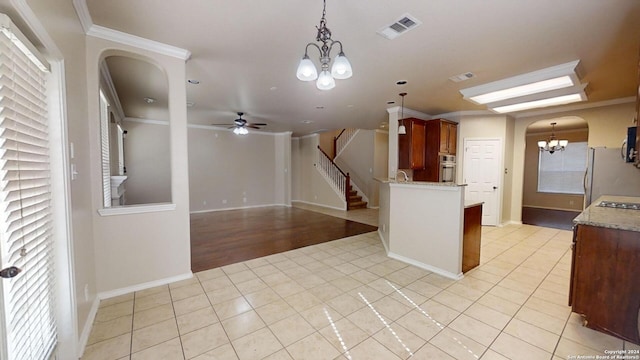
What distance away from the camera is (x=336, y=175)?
8.70 meters

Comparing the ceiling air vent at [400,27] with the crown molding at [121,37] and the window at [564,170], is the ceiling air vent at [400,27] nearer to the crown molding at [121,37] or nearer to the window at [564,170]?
the crown molding at [121,37]

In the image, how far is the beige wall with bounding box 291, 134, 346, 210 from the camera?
8.63 m

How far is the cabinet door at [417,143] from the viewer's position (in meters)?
5.39

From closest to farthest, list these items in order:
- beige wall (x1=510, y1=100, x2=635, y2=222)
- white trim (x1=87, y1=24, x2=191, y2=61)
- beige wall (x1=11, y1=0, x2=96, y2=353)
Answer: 1. beige wall (x1=11, y1=0, x2=96, y2=353)
2. white trim (x1=87, y1=24, x2=191, y2=61)
3. beige wall (x1=510, y1=100, x2=635, y2=222)

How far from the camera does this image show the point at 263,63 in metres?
3.27

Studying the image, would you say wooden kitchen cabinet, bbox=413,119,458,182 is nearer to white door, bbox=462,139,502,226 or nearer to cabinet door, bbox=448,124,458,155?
cabinet door, bbox=448,124,458,155

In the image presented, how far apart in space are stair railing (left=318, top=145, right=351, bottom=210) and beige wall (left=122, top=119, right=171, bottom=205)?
15.7 ft

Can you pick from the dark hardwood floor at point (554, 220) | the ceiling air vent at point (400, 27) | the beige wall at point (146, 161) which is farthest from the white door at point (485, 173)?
the beige wall at point (146, 161)

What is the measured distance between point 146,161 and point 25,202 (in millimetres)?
6392

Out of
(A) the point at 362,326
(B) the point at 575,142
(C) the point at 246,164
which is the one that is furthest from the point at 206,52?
(B) the point at 575,142

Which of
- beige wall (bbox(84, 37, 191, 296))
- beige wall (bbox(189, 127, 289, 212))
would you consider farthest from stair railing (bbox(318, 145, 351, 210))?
beige wall (bbox(84, 37, 191, 296))

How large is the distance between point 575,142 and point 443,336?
10.4m

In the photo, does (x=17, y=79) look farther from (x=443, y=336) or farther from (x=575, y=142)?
(x=575, y=142)

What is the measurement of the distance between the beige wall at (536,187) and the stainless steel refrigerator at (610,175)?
505cm
